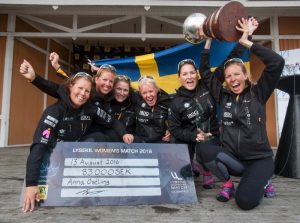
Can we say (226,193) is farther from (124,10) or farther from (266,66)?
(124,10)

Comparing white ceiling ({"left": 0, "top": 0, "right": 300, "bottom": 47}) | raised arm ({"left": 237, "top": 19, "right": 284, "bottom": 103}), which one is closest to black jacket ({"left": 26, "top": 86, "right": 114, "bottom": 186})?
raised arm ({"left": 237, "top": 19, "right": 284, "bottom": 103})

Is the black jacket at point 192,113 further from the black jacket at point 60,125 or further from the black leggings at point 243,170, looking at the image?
the black jacket at point 60,125

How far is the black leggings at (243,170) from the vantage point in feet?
6.80

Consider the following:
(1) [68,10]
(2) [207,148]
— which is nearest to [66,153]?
(2) [207,148]

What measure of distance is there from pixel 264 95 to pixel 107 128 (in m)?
1.46

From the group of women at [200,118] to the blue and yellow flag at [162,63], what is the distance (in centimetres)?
138

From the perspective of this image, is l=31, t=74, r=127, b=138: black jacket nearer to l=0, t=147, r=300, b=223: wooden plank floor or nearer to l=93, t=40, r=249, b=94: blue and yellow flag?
l=0, t=147, r=300, b=223: wooden plank floor

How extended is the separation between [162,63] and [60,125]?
8.14 ft

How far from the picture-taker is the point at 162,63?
4547mm

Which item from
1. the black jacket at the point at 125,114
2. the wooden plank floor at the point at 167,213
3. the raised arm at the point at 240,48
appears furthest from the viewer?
the black jacket at the point at 125,114

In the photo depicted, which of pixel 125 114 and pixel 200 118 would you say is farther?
pixel 125 114

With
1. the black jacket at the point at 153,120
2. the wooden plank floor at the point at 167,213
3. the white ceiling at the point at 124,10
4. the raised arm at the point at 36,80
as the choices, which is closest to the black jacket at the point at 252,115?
the wooden plank floor at the point at 167,213

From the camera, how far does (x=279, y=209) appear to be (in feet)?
6.93

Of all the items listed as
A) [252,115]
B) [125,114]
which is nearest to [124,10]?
[125,114]
